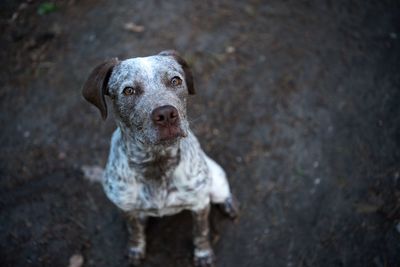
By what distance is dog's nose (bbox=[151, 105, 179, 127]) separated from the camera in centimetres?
245

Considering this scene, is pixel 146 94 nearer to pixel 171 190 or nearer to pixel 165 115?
pixel 165 115

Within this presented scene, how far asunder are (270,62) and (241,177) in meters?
1.68

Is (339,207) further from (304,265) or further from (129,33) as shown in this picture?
(129,33)

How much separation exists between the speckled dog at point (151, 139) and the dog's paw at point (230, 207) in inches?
20.4

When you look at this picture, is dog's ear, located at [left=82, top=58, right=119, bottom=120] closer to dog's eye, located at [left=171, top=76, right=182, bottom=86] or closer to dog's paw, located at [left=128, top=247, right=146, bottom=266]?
Result: dog's eye, located at [left=171, top=76, right=182, bottom=86]

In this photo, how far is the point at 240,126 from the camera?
183 inches

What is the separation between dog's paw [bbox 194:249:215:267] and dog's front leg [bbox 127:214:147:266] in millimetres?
531

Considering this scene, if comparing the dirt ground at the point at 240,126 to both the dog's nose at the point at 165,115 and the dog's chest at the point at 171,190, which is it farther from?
the dog's nose at the point at 165,115

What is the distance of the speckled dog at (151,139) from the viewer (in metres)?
2.58

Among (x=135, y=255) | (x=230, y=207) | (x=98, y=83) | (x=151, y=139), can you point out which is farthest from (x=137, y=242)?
(x=98, y=83)

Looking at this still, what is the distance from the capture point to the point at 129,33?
5.40m

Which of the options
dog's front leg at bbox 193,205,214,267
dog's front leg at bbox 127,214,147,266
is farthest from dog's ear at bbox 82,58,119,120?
dog's front leg at bbox 193,205,214,267

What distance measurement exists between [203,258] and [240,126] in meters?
1.63

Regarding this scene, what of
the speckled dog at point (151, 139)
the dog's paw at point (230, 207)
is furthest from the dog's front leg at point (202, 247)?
the dog's paw at point (230, 207)
